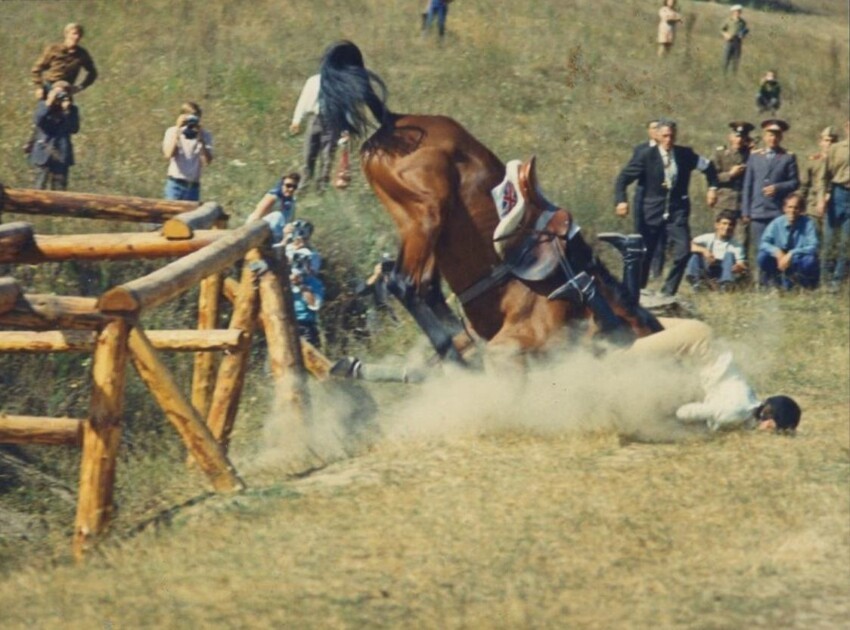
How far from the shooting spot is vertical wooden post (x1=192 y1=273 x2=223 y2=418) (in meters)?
10.5

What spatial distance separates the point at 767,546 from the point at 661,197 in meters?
8.26

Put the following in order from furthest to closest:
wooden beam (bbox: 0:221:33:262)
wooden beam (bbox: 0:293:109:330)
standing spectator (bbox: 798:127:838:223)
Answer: standing spectator (bbox: 798:127:838:223) < wooden beam (bbox: 0:221:33:262) < wooden beam (bbox: 0:293:109:330)

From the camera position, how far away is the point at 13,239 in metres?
9.23

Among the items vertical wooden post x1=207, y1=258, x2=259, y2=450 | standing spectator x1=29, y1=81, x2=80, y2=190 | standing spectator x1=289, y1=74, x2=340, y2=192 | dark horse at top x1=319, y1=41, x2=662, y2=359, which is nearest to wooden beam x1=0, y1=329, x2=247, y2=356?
vertical wooden post x1=207, y1=258, x2=259, y2=450

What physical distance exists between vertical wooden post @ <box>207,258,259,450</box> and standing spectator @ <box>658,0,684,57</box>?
21.5 meters

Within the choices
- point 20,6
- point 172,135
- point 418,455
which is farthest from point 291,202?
point 20,6

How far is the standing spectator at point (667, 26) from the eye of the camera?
30.6 meters

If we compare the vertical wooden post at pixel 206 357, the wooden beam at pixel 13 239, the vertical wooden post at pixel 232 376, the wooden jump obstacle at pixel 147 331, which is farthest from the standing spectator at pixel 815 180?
the wooden beam at pixel 13 239

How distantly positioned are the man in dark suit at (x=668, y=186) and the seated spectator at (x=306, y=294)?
3525 millimetres

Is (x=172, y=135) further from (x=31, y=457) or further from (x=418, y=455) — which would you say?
(x=418, y=455)

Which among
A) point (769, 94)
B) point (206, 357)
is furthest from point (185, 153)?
point (769, 94)

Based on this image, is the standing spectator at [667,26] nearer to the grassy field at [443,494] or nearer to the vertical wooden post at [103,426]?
the grassy field at [443,494]

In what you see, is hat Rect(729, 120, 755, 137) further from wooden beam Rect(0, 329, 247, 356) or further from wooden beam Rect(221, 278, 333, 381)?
wooden beam Rect(0, 329, 247, 356)

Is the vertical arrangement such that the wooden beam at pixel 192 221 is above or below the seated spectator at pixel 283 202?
above
